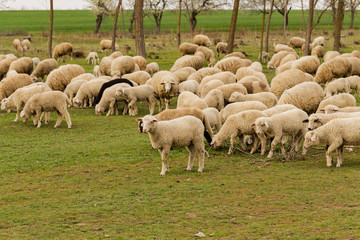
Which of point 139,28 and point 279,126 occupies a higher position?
point 139,28

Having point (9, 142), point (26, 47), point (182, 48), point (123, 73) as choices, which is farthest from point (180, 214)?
point (26, 47)

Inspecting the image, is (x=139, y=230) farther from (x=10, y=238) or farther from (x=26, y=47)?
(x=26, y=47)

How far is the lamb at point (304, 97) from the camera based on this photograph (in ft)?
57.2

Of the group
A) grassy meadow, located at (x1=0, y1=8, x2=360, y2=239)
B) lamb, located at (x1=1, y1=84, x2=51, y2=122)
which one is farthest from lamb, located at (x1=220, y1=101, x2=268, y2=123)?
lamb, located at (x1=1, y1=84, x2=51, y2=122)

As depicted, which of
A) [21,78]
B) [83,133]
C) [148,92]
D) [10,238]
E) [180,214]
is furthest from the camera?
[21,78]

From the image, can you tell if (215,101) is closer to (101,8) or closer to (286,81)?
(286,81)

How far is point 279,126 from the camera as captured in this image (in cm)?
1334

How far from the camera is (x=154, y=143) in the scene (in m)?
11.8

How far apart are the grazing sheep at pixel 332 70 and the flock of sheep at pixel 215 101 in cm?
5

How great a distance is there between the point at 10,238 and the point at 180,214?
9.40ft

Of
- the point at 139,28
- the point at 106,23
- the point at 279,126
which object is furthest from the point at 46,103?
the point at 106,23

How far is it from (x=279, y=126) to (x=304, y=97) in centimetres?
452

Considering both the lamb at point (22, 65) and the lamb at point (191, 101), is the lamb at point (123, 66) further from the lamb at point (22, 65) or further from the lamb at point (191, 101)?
the lamb at point (191, 101)

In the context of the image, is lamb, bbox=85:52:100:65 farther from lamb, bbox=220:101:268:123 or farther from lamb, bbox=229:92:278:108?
lamb, bbox=220:101:268:123
